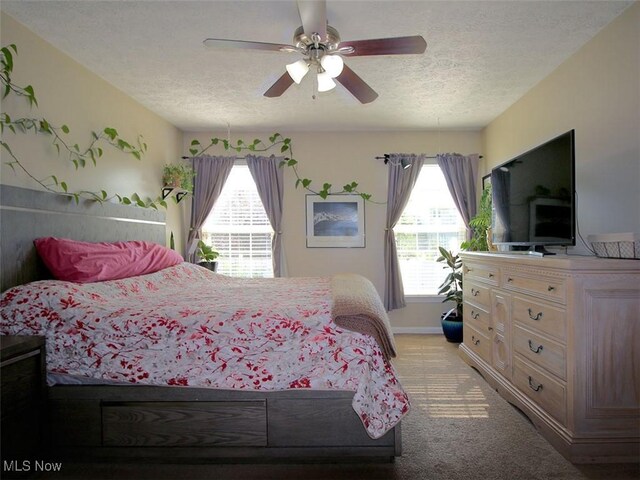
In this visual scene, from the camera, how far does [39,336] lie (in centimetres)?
190

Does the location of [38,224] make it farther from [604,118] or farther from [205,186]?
[604,118]

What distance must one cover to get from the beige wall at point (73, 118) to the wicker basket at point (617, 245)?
132 inches

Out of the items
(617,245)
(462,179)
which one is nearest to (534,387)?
(617,245)

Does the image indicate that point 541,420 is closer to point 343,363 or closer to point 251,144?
point 343,363

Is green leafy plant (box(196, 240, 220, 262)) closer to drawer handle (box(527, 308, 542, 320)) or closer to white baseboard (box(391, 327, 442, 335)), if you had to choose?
white baseboard (box(391, 327, 442, 335))

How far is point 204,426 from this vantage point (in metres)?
1.94

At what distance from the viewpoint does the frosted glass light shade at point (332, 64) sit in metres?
2.16

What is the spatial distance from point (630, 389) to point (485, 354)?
47.4 inches

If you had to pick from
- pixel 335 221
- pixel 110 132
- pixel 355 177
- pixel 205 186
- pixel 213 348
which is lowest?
pixel 213 348

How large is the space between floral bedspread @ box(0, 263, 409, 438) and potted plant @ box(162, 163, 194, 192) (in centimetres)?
235

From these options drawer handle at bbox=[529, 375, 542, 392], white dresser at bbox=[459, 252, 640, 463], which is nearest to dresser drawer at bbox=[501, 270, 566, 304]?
white dresser at bbox=[459, 252, 640, 463]

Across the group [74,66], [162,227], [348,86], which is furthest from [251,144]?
[348,86]

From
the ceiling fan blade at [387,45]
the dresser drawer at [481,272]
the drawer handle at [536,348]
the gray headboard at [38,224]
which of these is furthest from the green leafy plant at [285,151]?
the drawer handle at [536,348]

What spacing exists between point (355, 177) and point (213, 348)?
11.0ft
